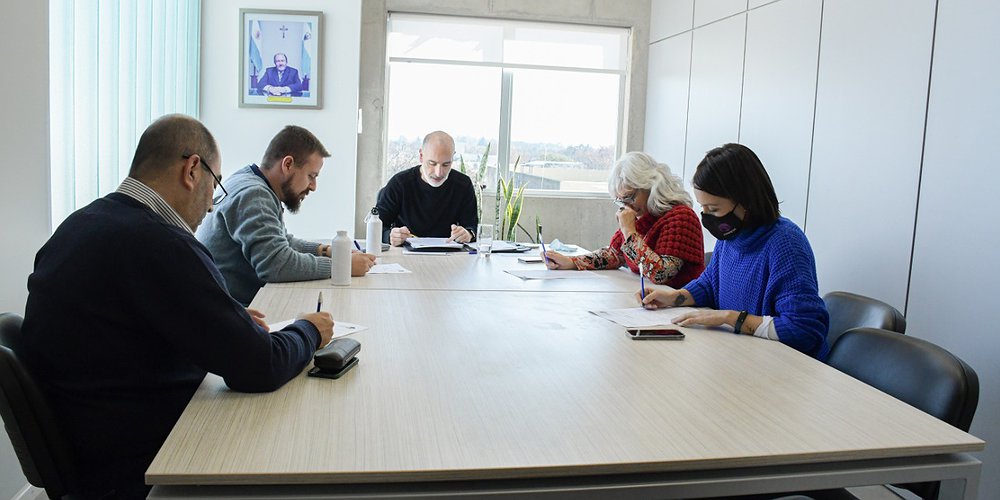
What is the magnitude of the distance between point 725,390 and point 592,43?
5.25 metres

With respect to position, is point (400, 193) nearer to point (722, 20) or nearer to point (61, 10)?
point (61, 10)

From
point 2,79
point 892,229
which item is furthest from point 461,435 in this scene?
point 892,229

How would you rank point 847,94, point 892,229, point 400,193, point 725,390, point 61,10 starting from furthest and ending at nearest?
point 400,193
point 847,94
point 892,229
point 61,10
point 725,390

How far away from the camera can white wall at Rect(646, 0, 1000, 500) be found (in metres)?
2.96

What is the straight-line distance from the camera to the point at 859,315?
8.39 ft

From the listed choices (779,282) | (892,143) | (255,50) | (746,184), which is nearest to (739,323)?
(779,282)

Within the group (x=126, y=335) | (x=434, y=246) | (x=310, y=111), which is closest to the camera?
(x=126, y=335)

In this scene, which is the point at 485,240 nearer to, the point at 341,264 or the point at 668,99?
the point at 341,264

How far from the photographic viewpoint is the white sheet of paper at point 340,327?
78.7 inches

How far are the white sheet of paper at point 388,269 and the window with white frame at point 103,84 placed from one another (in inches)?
49.7

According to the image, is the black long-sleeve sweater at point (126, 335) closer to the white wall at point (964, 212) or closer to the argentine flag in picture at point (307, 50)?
the white wall at point (964, 212)

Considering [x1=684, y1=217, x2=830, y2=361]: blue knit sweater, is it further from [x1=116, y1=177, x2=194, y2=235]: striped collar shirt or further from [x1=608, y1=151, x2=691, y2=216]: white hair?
[x1=116, y1=177, x2=194, y2=235]: striped collar shirt

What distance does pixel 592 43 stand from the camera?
6410 mm

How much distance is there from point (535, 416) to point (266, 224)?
1.72 m
